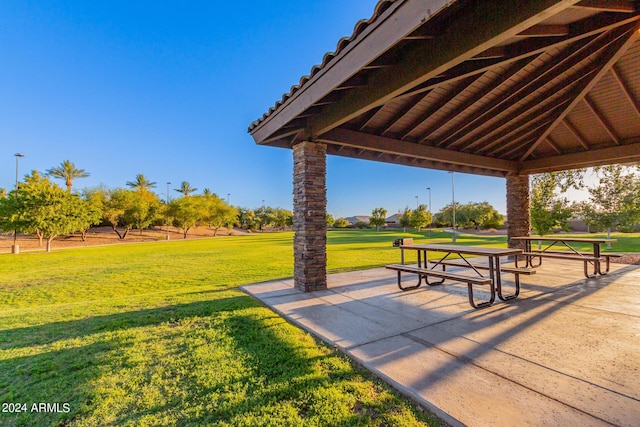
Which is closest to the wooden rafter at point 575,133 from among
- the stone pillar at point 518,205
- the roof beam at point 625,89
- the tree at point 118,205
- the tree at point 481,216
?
the roof beam at point 625,89

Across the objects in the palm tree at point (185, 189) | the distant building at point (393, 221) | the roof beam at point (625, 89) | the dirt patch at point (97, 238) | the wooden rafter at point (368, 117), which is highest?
the palm tree at point (185, 189)

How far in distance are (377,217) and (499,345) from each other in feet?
165

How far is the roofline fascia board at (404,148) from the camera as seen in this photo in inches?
226

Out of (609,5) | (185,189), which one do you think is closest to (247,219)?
(185,189)

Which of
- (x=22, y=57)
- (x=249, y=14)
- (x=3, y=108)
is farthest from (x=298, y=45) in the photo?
(x=3, y=108)

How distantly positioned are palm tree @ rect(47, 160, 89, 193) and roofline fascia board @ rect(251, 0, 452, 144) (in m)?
47.1

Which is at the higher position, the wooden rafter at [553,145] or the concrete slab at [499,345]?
the wooden rafter at [553,145]

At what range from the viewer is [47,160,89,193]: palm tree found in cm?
3653

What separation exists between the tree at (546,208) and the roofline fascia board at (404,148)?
8.15 meters

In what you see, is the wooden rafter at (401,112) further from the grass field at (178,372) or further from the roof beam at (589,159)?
the roof beam at (589,159)

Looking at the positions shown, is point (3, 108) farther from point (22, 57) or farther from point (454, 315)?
point (454, 315)

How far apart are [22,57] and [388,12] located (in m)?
24.6

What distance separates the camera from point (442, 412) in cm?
192

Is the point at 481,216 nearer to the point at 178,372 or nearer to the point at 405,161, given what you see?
the point at 405,161
